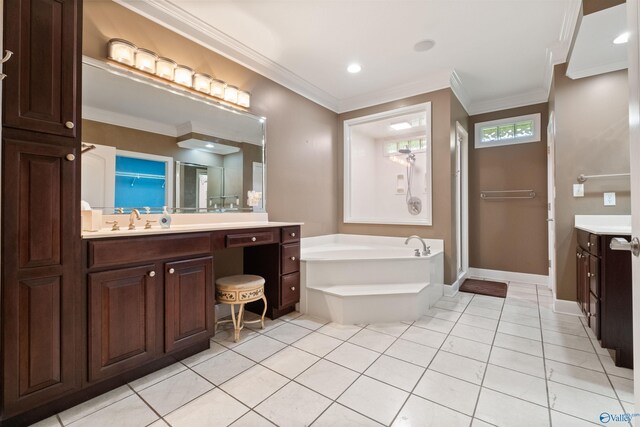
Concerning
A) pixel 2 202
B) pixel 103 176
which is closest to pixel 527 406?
pixel 2 202

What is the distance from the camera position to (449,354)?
2.00 meters

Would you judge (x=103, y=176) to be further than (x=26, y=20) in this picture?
Yes

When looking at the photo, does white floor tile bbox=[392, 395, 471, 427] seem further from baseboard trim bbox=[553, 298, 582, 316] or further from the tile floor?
baseboard trim bbox=[553, 298, 582, 316]

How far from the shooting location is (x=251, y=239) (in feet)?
7.50

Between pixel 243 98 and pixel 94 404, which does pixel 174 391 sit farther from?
pixel 243 98

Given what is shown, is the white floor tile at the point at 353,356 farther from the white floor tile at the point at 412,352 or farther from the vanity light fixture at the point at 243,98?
the vanity light fixture at the point at 243,98

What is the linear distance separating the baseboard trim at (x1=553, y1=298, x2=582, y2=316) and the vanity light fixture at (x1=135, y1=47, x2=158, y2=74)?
4.20 meters

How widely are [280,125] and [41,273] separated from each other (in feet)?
8.08

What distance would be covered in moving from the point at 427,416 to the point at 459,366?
586 millimetres

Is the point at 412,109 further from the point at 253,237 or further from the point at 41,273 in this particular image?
the point at 41,273

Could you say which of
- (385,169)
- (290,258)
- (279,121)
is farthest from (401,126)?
(290,258)

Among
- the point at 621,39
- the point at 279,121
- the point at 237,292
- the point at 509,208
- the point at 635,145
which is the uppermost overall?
the point at 621,39

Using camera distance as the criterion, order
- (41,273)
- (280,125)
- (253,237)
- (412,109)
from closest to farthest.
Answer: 1. (41,273)
2. (253,237)
3. (280,125)
4. (412,109)

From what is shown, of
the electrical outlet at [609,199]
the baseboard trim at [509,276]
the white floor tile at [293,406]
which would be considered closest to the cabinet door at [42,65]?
the white floor tile at [293,406]
